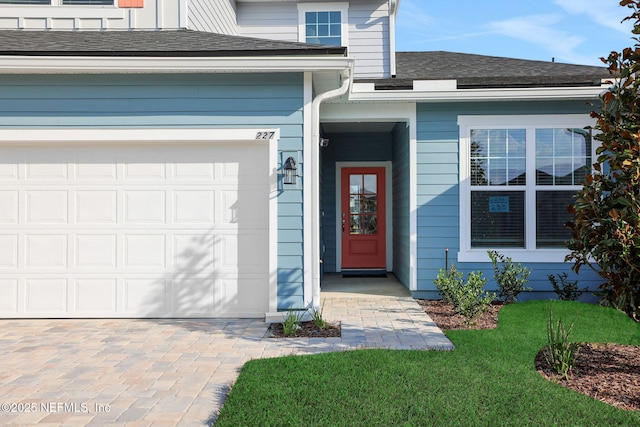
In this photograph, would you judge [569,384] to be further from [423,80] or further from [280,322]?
[423,80]

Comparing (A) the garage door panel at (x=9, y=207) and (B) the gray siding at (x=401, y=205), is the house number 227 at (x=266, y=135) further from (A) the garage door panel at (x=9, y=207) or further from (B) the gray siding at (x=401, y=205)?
(A) the garage door panel at (x=9, y=207)

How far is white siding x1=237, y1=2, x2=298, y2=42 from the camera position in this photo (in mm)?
9570

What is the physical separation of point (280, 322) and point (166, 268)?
1.53 m

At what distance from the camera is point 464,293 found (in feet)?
20.0

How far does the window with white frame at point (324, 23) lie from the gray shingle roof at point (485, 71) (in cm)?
128

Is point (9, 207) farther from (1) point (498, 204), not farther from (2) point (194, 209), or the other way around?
(1) point (498, 204)

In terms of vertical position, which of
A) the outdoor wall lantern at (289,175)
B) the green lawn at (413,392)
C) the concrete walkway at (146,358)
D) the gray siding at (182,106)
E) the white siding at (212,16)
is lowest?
the concrete walkway at (146,358)

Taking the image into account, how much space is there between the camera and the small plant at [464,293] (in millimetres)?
5711

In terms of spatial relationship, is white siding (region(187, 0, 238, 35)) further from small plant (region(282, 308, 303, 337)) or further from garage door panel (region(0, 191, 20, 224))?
small plant (region(282, 308, 303, 337))

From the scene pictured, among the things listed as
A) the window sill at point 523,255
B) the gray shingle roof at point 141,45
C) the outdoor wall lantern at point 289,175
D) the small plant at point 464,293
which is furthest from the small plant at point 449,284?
the gray shingle roof at point 141,45

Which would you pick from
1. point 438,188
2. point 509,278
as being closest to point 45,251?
point 438,188

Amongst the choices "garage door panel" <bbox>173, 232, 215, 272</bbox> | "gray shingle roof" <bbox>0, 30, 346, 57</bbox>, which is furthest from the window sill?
"garage door panel" <bbox>173, 232, 215, 272</bbox>

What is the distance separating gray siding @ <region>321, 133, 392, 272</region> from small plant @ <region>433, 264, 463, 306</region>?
3.66 metres

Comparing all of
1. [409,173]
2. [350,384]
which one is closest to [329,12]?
[409,173]
